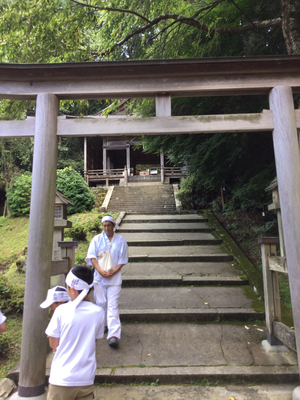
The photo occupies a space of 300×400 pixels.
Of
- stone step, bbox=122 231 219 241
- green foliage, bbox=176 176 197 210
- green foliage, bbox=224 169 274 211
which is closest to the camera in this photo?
green foliage, bbox=224 169 274 211

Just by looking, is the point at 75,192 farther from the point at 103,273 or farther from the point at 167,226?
the point at 103,273

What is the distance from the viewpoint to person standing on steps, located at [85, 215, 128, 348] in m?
3.18

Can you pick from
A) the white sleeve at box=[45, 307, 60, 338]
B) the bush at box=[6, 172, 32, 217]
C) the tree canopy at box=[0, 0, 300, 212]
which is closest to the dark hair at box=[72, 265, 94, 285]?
the white sleeve at box=[45, 307, 60, 338]

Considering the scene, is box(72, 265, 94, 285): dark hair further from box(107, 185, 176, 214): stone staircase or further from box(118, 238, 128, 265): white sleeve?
box(107, 185, 176, 214): stone staircase

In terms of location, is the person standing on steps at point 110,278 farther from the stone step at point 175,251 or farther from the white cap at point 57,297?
the stone step at point 175,251

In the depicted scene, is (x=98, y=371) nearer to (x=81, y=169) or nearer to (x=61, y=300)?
(x=61, y=300)

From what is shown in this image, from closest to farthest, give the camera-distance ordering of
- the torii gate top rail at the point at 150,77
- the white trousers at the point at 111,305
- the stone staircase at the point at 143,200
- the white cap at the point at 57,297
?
the white cap at the point at 57,297
the torii gate top rail at the point at 150,77
the white trousers at the point at 111,305
the stone staircase at the point at 143,200

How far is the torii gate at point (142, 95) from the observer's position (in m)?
2.87

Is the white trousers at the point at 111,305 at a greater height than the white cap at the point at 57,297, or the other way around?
the white cap at the point at 57,297

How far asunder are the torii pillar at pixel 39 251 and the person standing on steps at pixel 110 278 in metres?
0.66

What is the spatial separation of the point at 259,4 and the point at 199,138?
10.5 feet

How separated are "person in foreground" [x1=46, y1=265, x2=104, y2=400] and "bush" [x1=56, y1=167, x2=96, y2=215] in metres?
10.5

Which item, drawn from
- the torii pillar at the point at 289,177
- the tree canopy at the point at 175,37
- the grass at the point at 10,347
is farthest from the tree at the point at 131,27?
the grass at the point at 10,347

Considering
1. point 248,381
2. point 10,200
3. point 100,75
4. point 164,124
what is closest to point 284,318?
point 248,381
